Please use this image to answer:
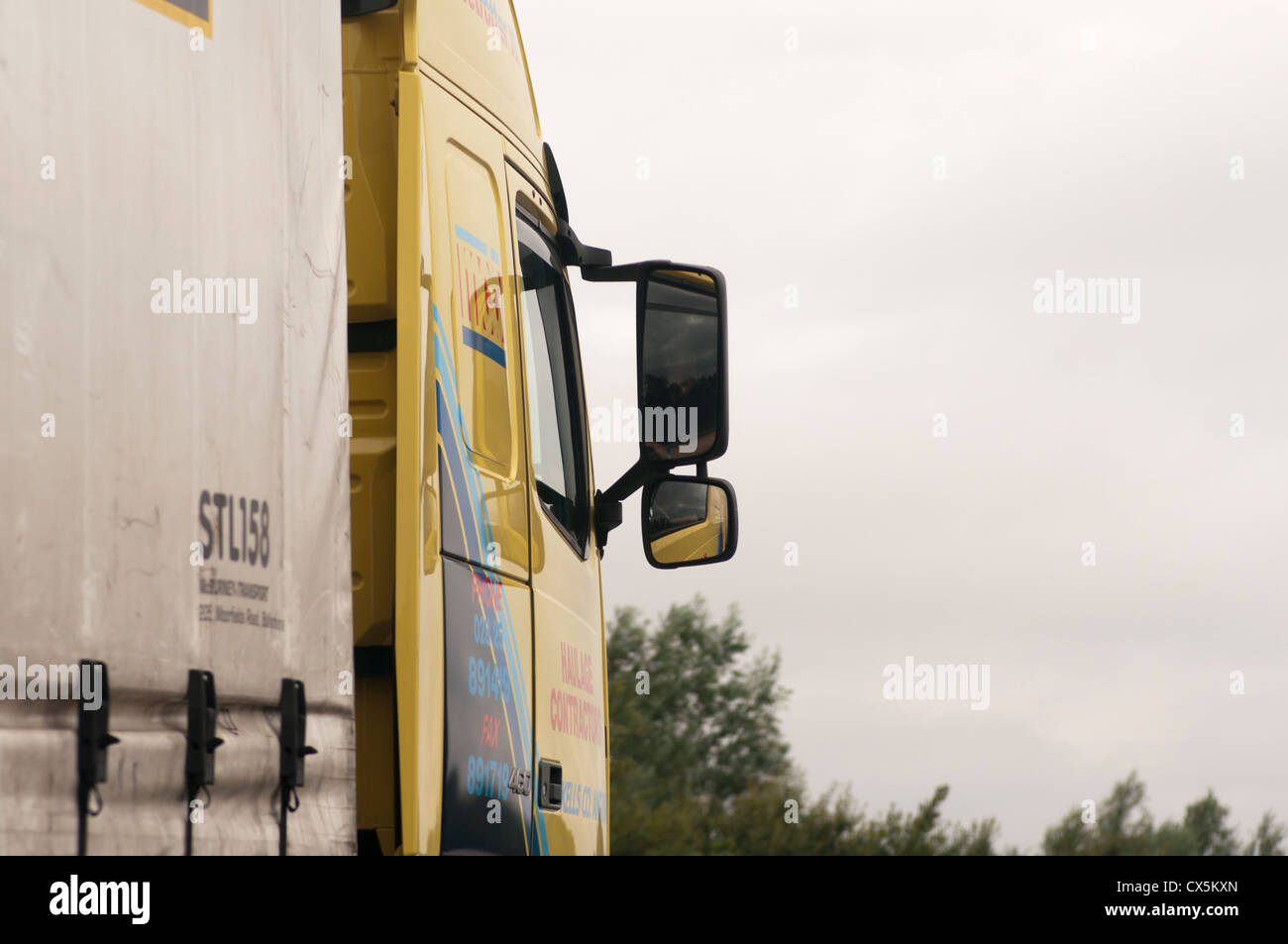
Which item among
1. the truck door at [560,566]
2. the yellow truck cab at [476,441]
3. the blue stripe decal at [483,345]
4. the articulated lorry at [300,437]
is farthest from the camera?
the truck door at [560,566]

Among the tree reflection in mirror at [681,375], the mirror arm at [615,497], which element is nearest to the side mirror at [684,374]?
the tree reflection in mirror at [681,375]

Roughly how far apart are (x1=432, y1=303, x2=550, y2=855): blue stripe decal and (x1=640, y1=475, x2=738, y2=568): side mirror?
39.0 inches

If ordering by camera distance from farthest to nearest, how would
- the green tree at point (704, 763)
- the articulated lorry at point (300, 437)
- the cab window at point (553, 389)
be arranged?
the green tree at point (704, 763) < the cab window at point (553, 389) < the articulated lorry at point (300, 437)

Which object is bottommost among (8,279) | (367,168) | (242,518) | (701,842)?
(701,842)

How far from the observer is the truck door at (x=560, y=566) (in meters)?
3.70

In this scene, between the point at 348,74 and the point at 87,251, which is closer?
the point at 87,251

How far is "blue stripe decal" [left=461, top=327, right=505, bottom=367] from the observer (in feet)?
11.0

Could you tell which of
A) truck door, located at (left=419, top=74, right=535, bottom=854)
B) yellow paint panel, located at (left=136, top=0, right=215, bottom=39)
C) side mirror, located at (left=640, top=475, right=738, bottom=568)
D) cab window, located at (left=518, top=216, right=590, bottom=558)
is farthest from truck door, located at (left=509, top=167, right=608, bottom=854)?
yellow paint panel, located at (left=136, top=0, right=215, bottom=39)

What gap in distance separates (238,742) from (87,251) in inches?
32.0

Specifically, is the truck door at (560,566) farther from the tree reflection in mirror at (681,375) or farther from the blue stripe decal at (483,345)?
the tree reflection in mirror at (681,375)

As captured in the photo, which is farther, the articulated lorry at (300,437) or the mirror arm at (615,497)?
the mirror arm at (615,497)

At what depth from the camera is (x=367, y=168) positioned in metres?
3.25
